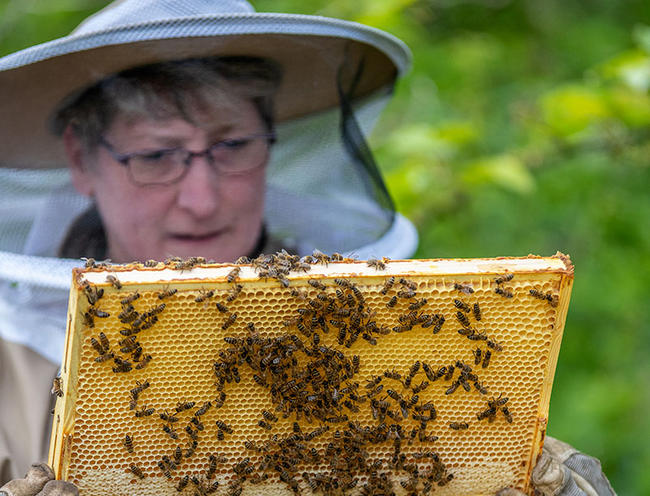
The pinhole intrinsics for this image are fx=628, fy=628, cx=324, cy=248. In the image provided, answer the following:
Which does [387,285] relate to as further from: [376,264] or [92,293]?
[92,293]

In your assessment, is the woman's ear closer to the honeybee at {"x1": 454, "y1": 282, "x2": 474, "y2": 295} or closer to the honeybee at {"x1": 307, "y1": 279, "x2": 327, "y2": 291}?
the honeybee at {"x1": 307, "y1": 279, "x2": 327, "y2": 291}

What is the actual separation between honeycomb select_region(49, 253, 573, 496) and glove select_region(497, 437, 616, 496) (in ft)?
0.16

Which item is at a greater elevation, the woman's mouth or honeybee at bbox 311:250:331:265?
honeybee at bbox 311:250:331:265

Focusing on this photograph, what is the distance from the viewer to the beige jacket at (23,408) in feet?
8.25

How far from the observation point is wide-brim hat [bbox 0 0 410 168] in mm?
2453

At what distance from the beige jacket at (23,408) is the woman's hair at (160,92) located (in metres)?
1.01

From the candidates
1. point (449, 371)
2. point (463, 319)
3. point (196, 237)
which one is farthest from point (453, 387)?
point (196, 237)

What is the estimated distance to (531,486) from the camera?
211 cm

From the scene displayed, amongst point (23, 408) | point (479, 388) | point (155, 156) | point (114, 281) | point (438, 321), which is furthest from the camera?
point (155, 156)

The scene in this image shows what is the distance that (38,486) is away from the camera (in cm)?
176

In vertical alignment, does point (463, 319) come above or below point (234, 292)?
below

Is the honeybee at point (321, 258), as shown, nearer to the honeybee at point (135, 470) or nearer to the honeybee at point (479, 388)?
the honeybee at point (479, 388)

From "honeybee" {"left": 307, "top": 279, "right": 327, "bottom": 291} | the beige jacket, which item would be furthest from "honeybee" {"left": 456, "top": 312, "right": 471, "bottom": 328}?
the beige jacket

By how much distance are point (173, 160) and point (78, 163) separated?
1.98ft
